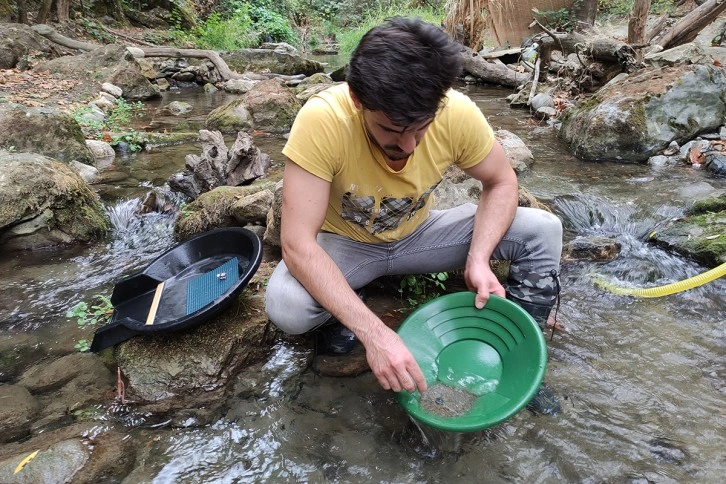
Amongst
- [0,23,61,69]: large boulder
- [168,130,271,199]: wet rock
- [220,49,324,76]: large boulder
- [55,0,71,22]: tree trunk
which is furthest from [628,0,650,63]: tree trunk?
[55,0,71,22]: tree trunk

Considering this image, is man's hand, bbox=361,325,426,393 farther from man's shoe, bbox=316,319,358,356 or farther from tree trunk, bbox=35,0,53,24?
tree trunk, bbox=35,0,53,24

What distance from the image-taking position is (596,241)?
125 inches

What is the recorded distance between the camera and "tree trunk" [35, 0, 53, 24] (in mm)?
10410

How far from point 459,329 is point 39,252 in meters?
3.02

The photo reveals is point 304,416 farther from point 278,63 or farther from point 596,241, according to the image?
point 278,63

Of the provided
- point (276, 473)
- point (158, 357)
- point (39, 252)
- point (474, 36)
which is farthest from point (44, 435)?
point (474, 36)

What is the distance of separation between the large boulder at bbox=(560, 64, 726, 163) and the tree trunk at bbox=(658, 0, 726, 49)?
6.94ft

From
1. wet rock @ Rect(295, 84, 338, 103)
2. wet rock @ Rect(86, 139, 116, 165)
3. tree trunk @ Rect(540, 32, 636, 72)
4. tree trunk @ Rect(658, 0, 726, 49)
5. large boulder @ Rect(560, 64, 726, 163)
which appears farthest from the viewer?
wet rock @ Rect(295, 84, 338, 103)

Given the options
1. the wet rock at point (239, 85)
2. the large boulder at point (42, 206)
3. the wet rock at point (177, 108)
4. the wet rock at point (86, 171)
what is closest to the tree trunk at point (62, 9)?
the wet rock at point (239, 85)

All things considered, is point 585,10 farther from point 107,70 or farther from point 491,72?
point 107,70

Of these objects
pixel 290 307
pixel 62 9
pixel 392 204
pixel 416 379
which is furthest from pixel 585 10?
pixel 416 379

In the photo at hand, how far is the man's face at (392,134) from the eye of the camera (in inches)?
57.0

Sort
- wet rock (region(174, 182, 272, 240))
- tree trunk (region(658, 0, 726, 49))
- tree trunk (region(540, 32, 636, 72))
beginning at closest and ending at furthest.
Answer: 1. wet rock (region(174, 182, 272, 240))
2. tree trunk (region(540, 32, 636, 72))
3. tree trunk (region(658, 0, 726, 49))

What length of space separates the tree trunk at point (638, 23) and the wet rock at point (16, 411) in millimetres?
7473
